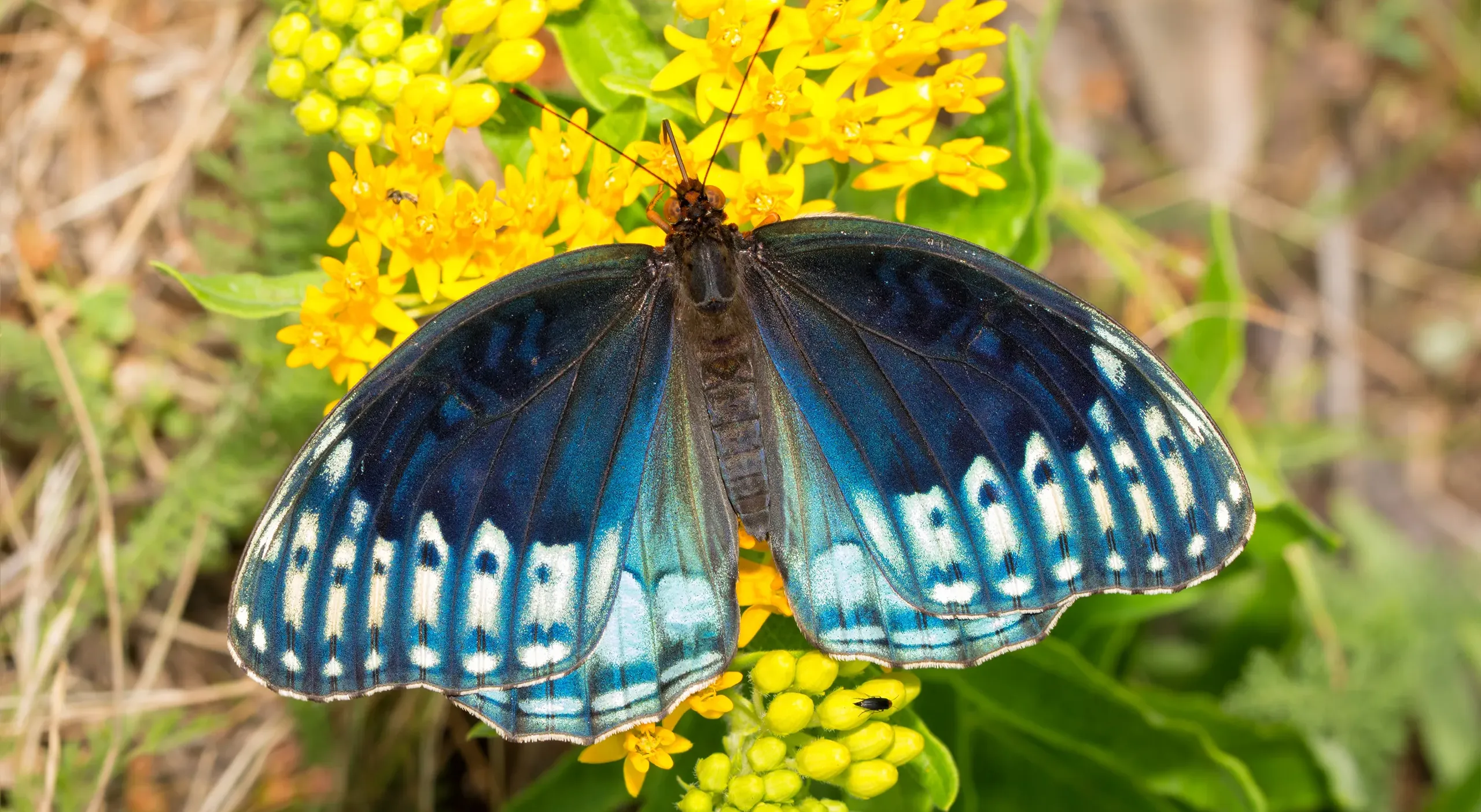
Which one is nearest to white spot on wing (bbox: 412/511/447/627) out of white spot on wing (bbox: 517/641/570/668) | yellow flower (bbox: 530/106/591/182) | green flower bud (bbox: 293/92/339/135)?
white spot on wing (bbox: 517/641/570/668)

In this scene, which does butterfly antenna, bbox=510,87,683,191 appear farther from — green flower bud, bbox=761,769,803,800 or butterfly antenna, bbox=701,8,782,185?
green flower bud, bbox=761,769,803,800

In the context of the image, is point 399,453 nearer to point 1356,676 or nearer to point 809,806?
point 809,806

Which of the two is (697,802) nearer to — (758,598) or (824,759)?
(824,759)

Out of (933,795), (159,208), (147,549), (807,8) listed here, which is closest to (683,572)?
(933,795)

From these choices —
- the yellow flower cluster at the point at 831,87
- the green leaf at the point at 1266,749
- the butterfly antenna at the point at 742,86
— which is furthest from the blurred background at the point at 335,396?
the butterfly antenna at the point at 742,86

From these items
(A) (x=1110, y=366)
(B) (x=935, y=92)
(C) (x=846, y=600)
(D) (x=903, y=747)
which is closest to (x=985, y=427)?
(A) (x=1110, y=366)

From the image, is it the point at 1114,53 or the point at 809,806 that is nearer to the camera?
the point at 809,806
